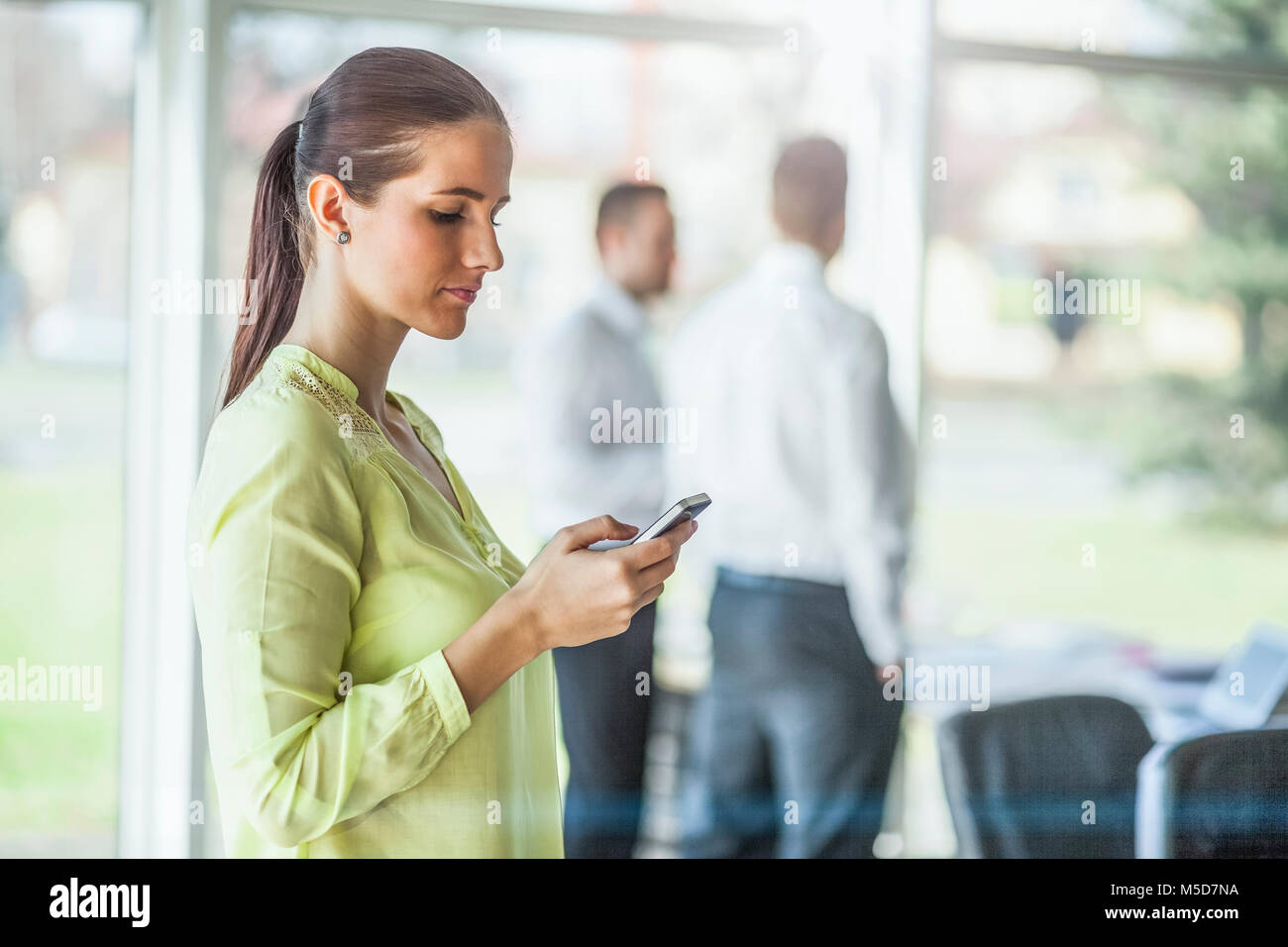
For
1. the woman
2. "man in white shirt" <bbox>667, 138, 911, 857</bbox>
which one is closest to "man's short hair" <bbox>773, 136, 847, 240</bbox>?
"man in white shirt" <bbox>667, 138, 911, 857</bbox>

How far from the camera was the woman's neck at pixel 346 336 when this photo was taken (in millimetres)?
1323

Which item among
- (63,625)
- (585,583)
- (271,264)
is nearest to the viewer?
(585,583)

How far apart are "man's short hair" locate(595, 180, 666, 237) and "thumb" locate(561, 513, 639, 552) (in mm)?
936

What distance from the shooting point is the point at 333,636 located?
1177 millimetres

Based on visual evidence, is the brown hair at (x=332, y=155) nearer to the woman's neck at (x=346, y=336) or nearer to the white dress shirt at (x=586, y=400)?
the woman's neck at (x=346, y=336)

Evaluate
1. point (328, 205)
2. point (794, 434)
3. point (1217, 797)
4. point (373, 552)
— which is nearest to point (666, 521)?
point (373, 552)

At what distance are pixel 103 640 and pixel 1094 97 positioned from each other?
7.45ft

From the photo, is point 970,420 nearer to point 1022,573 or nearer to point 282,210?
point 1022,573

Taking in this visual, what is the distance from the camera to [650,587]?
1312mm

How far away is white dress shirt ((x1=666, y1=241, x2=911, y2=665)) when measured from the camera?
7.28 feet

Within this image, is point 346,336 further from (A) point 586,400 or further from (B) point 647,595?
(A) point 586,400

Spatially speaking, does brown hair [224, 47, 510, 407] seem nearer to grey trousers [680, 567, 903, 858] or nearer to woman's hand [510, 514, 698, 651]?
woman's hand [510, 514, 698, 651]

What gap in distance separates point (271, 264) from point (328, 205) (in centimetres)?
10

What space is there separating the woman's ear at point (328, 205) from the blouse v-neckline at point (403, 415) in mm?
151
